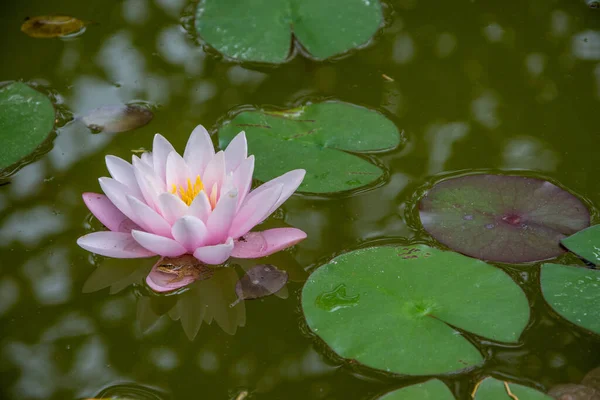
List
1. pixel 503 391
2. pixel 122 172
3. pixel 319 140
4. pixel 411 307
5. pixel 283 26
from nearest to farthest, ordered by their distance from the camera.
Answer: pixel 503 391, pixel 411 307, pixel 122 172, pixel 319 140, pixel 283 26

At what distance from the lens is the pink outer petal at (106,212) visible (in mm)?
2043

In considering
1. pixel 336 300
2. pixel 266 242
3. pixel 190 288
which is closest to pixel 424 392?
pixel 336 300

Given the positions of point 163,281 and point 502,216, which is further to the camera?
point 502,216

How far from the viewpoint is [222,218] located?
1.89m

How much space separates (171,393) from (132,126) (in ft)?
3.95

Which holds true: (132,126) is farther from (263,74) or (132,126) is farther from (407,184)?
(407,184)

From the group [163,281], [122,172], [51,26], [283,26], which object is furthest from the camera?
[51,26]

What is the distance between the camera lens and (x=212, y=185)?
204 cm

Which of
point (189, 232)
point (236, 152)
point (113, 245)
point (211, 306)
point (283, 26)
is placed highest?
point (283, 26)

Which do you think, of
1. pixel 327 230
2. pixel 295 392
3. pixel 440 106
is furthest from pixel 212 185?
pixel 440 106

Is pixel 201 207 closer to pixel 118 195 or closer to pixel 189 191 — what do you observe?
pixel 189 191

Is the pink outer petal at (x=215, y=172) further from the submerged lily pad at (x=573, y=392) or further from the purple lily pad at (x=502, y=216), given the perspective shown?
the submerged lily pad at (x=573, y=392)

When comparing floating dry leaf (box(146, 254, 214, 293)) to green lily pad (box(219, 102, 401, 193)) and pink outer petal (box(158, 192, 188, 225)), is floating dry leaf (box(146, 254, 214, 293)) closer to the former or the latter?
pink outer petal (box(158, 192, 188, 225))

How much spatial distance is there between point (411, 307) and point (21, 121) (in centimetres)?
171
